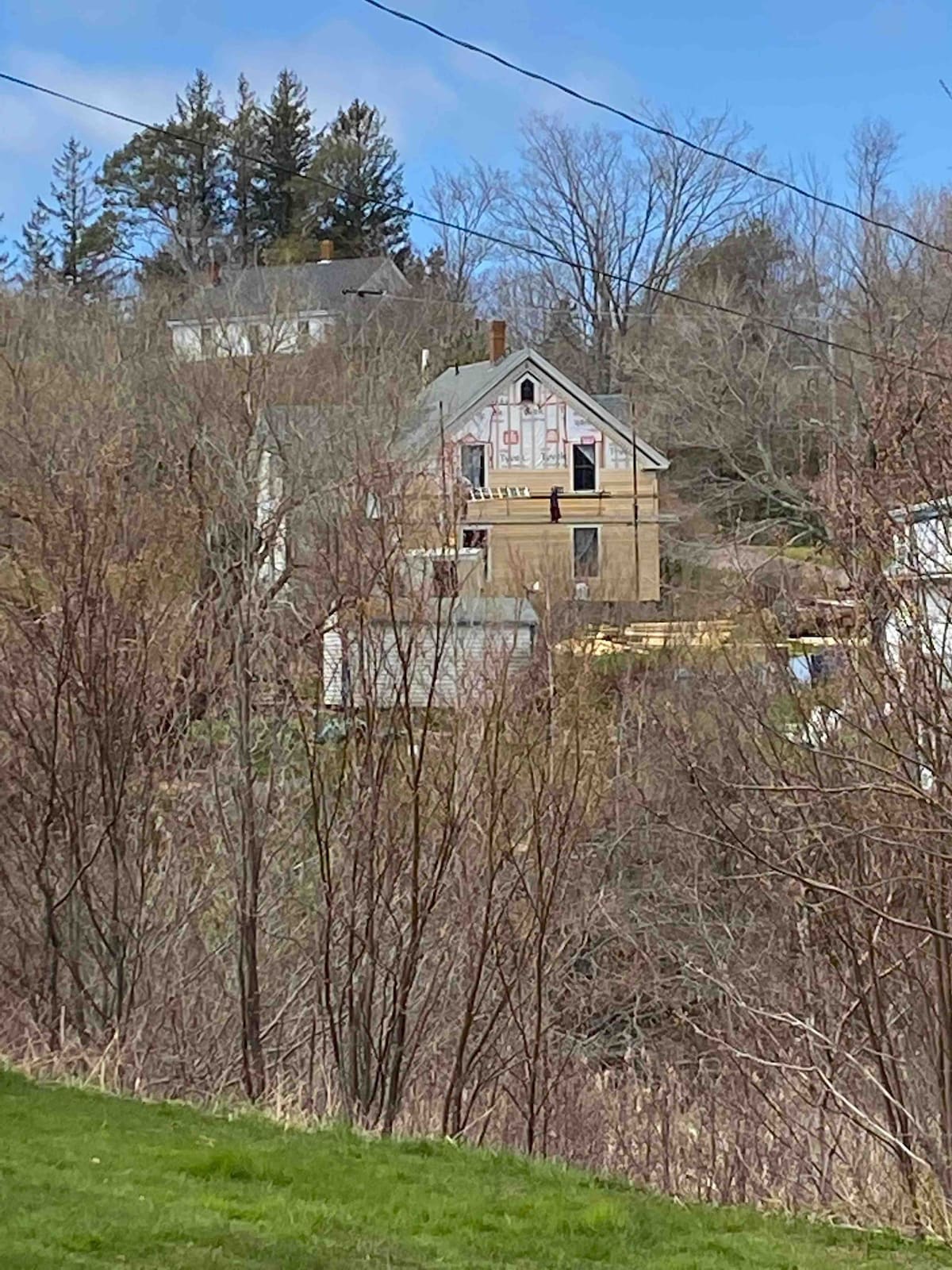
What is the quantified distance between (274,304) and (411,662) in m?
17.5

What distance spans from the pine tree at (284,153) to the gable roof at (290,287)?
129 inches

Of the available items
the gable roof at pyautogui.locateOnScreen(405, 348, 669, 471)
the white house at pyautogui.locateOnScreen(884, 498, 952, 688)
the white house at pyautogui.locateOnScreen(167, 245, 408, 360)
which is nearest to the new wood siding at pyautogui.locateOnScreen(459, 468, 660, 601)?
the gable roof at pyautogui.locateOnScreen(405, 348, 669, 471)

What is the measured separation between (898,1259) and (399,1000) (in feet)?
13.0

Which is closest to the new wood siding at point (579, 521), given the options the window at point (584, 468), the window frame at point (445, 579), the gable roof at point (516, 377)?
the window at point (584, 468)

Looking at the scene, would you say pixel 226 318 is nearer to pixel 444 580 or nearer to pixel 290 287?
pixel 290 287

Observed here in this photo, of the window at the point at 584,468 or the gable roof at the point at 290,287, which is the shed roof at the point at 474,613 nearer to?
the gable roof at the point at 290,287

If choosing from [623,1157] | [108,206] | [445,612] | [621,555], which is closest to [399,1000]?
[623,1157]

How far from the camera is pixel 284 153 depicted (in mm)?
44812

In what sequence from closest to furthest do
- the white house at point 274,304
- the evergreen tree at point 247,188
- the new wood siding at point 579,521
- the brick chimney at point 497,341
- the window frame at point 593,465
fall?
1. the white house at point 274,304
2. the new wood siding at point 579,521
3. the window frame at point 593,465
4. the brick chimney at point 497,341
5. the evergreen tree at point 247,188

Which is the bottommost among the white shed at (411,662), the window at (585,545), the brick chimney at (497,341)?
the white shed at (411,662)

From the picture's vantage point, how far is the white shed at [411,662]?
8594 mm

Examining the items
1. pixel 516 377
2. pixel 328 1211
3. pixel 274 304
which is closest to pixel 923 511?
pixel 328 1211

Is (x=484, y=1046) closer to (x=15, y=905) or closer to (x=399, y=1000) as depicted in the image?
(x=399, y=1000)

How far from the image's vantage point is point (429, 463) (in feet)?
34.8
